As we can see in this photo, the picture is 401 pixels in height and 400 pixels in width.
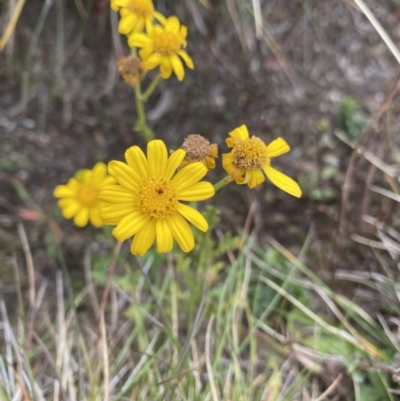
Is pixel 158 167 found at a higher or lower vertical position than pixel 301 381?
higher

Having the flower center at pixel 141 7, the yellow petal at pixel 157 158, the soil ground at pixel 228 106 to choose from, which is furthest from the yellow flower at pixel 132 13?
the soil ground at pixel 228 106

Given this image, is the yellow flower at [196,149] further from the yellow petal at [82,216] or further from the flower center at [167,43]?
the yellow petal at [82,216]

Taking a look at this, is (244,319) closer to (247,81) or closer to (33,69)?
(247,81)

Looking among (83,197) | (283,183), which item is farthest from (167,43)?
(83,197)

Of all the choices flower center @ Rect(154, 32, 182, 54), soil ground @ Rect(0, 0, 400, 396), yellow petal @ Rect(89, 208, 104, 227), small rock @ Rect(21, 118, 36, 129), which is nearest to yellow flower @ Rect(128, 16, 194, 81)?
flower center @ Rect(154, 32, 182, 54)

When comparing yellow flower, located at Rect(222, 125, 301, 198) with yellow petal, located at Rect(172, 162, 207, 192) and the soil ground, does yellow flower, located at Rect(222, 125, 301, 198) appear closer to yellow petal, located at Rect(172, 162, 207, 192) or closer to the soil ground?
yellow petal, located at Rect(172, 162, 207, 192)

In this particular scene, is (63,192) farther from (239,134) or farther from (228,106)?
(228,106)

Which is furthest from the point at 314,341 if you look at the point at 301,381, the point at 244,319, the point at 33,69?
the point at 33,69
